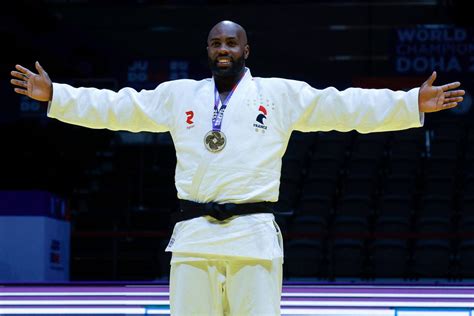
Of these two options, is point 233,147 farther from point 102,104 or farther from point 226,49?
point 102,104

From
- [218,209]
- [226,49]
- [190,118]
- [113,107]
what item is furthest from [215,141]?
[113,107]

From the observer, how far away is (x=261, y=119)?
3.91m

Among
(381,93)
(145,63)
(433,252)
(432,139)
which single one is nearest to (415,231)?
(433,252)

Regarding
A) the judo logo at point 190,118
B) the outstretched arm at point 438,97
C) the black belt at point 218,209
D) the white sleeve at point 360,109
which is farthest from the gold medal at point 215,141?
the outstretched arm at point 438,97

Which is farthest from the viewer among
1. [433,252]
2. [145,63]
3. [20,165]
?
[145,63]

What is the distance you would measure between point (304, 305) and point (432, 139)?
851 cm

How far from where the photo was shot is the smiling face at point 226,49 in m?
3.96

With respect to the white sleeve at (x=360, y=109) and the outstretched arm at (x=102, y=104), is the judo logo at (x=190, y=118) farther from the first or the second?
the white sleeve at (x=360, y=109)

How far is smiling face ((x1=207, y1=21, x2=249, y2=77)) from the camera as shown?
156 inches

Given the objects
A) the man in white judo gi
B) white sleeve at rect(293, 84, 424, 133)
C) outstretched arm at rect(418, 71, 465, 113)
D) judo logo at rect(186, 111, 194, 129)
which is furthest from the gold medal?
outstretched arm at rect(418, 71, 465, 113)

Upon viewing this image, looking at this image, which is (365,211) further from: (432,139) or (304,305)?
(304,305)

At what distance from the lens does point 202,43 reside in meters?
16.1

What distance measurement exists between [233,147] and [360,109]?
1.98 feet

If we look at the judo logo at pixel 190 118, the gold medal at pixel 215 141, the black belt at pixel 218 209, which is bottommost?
the black belt at pixel 218 209
